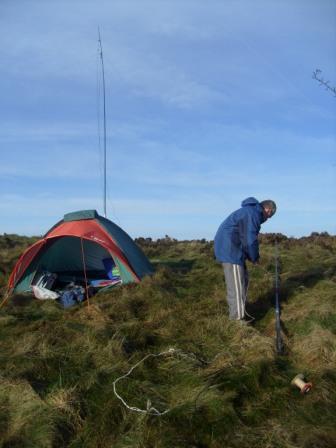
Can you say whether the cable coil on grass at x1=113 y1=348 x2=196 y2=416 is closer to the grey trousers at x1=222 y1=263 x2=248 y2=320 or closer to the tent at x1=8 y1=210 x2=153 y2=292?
the grey trousers at x1=222 y1=263 x2=248 y2=320

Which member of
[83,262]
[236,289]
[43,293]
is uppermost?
[83,262]

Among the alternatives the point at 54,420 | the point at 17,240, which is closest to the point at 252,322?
the point at 54,420

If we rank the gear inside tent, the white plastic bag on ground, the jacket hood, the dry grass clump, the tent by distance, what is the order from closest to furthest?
the dry grass clump < the jacket hood < the white plastic bag on ground < the gear inside tent < the tent

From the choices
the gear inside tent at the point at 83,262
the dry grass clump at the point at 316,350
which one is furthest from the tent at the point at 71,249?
the dry grass clump at the point at 316,350

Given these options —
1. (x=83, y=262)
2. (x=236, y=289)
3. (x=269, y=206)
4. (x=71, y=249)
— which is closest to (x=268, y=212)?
(x=269, y=206)

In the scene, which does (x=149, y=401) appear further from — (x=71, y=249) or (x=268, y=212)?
(x=71, y=249)

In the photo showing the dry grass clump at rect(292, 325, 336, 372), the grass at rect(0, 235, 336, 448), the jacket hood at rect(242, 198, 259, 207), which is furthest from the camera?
the jacket hood at rect(242, 198, 259, 207)

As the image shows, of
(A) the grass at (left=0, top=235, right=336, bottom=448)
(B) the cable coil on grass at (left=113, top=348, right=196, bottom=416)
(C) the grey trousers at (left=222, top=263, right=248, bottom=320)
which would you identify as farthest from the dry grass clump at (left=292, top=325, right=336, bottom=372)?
(B) the cable coil on grass at (left=113, top=348, right=196, bottom=416)

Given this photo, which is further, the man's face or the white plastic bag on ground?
the white plastic bag on ground

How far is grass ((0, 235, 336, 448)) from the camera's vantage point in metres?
3.85

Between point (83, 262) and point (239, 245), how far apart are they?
4524 millimetres

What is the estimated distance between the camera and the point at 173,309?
25.2 ft

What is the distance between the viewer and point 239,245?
6.66 meters

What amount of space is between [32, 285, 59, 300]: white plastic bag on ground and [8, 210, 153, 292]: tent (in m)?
0.45
